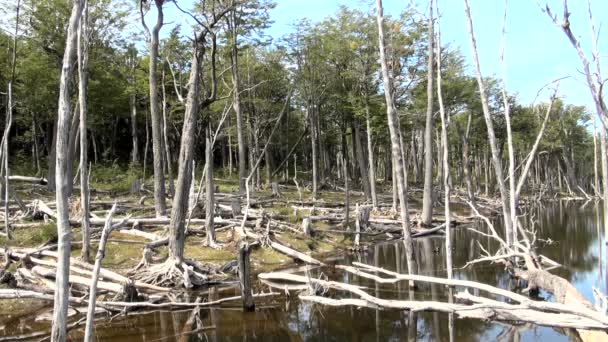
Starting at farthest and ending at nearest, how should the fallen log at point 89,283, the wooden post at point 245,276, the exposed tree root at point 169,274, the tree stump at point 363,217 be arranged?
1. the tree stump at point 363,217
2. the exposed tree root at point 169,274
3. the fallen log at point 89,283
4. the wooden post at point 245,276

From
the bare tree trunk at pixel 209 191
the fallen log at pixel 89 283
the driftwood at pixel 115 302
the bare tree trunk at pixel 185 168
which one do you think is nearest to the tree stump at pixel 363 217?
the bare tree trunk at pixel 209 191

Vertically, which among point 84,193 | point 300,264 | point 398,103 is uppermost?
point 398,103

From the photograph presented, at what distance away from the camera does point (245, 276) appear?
10.4m

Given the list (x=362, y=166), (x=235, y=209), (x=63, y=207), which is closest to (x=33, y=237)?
(x=235, y=209)

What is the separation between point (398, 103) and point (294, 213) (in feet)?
43.5

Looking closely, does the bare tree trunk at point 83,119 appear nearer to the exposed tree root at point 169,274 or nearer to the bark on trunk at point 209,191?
the exposed tree root at point 169,274

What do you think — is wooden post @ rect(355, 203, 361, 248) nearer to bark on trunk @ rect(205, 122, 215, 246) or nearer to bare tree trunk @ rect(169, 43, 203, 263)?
bark on trunk @ rect(205, 122, 215, 246)

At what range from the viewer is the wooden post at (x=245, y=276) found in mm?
10422

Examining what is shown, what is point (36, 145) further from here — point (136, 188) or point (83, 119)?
point (83, 119)

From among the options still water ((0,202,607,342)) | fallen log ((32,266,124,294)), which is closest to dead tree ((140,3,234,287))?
still water ((0,202,607,342))

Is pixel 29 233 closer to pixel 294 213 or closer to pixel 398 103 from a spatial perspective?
pixel 294 213

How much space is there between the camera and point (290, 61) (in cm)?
3403

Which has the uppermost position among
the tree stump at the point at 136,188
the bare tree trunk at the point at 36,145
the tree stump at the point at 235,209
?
the bare tree trunk at the point at 36,145

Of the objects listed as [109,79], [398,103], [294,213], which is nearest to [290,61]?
[398,103]
